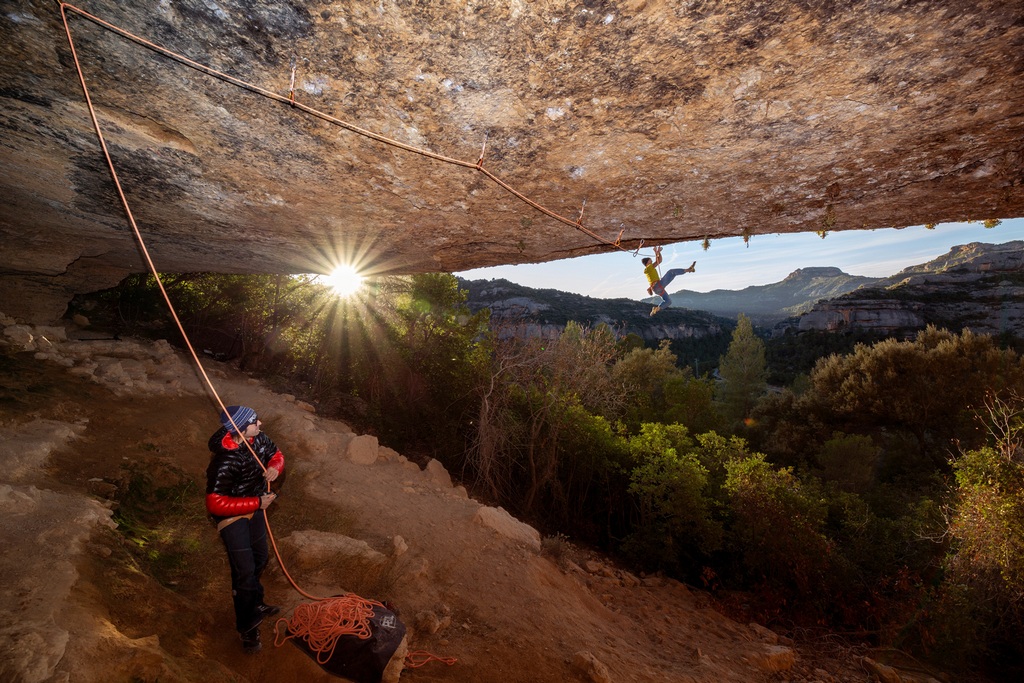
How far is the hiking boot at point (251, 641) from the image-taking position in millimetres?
3299

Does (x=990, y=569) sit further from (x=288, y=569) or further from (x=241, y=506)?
(x=241, y=506)

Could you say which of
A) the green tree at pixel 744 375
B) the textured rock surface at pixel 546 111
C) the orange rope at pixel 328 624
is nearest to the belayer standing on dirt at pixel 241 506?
the orange rope at pixel 328 624

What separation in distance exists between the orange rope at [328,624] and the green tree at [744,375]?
90.9ft

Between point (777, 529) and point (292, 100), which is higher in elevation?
point (292, 100)

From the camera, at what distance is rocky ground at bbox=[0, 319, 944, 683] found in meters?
2.69

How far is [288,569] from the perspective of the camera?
14.7 feet

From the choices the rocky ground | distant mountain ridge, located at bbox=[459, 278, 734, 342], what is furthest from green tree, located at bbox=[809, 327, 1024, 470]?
distant mountain ridge, located at bbox=[459, 278, 734, 342]

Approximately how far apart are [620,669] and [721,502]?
19.6 ft

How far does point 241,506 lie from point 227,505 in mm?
102

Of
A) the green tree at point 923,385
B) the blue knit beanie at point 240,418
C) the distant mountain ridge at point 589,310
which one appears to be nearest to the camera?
the blue knit beanie at point 240,418

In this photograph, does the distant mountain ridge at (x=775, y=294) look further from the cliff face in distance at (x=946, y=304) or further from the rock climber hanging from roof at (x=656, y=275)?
the rock climber hanging from roof at (x=656, y=275)

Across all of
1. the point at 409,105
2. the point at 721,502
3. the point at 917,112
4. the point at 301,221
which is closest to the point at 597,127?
the point at 409,105

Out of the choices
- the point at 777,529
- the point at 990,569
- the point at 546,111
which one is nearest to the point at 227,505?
the point at 546,111

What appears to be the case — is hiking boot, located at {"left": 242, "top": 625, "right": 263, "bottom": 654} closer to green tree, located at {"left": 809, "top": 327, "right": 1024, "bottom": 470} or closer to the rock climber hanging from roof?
the rock climber hanging from roof
